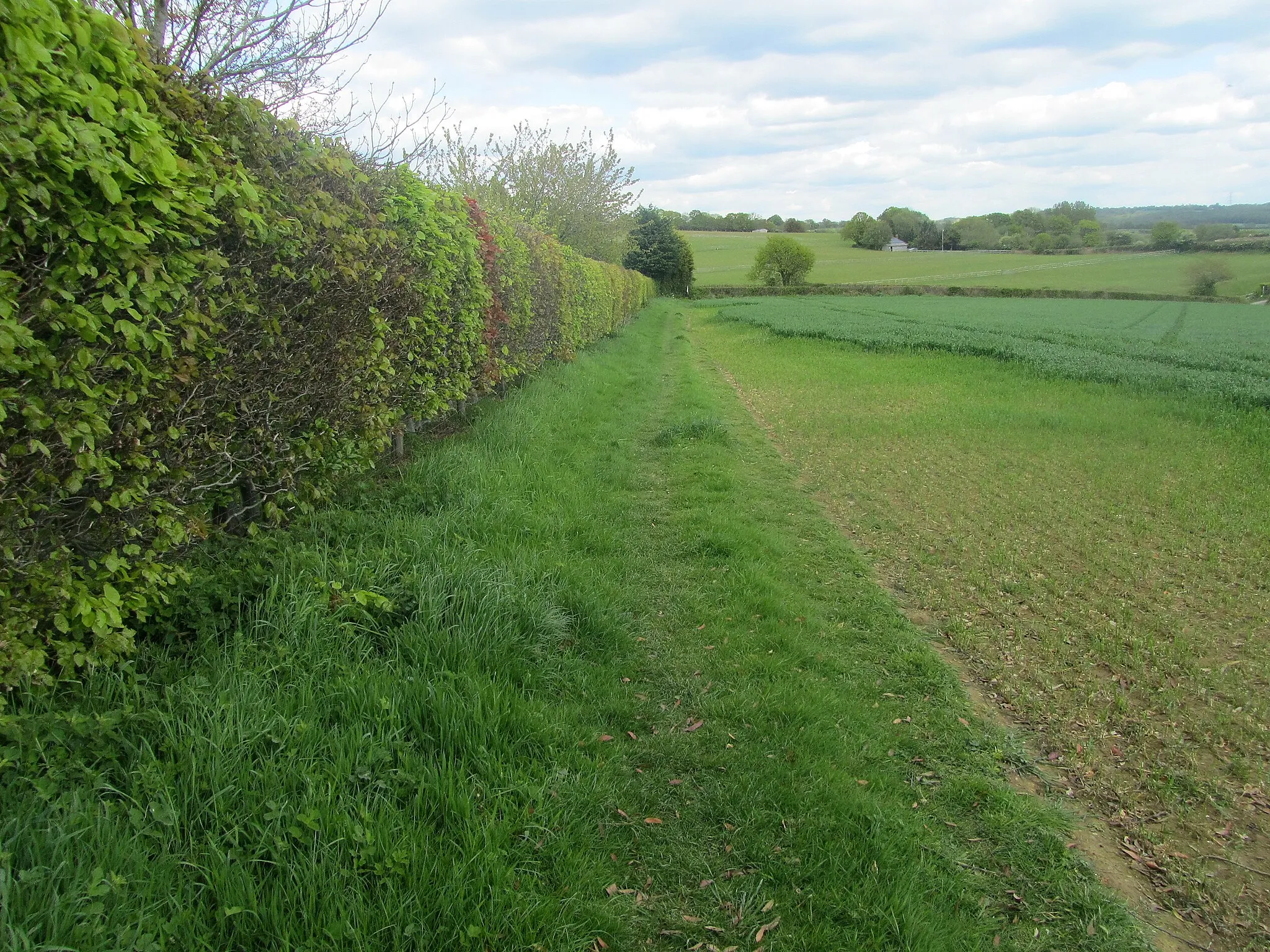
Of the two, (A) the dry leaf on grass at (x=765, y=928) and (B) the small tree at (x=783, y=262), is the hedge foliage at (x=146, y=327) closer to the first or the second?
(A) the dry leaf on grass at (x=765, y=928)

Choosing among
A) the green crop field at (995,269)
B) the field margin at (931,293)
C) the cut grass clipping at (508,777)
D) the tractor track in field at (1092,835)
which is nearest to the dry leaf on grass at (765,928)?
the cut grass clipping at (508,777)

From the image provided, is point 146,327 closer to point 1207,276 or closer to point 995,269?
point 1207,276

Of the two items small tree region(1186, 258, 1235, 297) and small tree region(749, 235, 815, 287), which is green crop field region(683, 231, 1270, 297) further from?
small tree region(749, 235, 815, 287)

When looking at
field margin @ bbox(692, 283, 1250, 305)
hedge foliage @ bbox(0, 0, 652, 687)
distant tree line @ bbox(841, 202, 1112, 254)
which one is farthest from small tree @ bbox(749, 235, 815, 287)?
hedge foliage @ bbox(0, 0, 652, 687)

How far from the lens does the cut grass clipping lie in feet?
7.64

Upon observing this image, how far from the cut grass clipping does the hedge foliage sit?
1.37 ft

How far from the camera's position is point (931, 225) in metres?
115

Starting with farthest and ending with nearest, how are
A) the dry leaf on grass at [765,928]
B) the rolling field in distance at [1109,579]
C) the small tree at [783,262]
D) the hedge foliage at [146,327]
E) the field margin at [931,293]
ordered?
the small tree at [783,262] → the field margin at [931,293] → the rolling field in distance at [1109,579] → the dry leaf on grass at [765,928] → the hedge foliage at [146,327]

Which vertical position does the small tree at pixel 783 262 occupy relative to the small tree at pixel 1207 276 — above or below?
above

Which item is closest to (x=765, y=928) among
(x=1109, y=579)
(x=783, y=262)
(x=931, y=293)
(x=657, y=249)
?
(x=1109, y=579)

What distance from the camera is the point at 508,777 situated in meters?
3.10

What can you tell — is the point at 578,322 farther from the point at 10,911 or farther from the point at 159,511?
the point at 10,911

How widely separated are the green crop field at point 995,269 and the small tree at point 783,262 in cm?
324

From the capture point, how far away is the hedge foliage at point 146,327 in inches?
96.0
